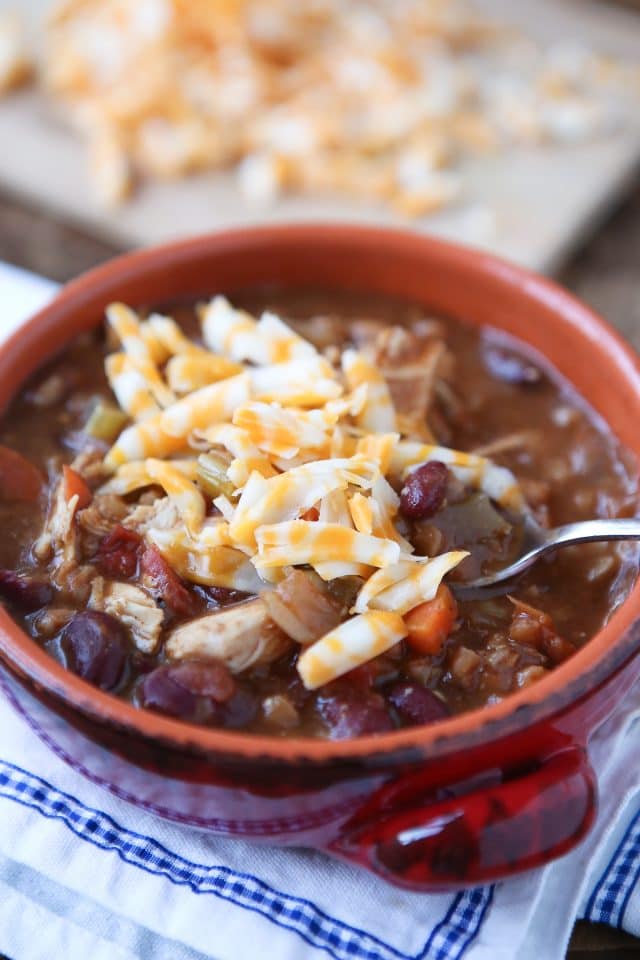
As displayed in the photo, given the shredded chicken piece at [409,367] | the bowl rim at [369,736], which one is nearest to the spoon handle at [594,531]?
the bowl rim at [369,736]

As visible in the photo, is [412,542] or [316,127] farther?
[316,127]

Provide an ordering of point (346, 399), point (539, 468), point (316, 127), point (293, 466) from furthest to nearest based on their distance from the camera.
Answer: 1. point (316, 127)
2. point (539, 468)
3. point (346, 399)
4. point (293, 466)

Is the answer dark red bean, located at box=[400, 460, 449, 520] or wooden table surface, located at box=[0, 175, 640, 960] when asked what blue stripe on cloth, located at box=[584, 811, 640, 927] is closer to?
dark red bean, located at box=[400, 460, 449, 520]

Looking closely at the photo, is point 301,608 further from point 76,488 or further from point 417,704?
point 76,488

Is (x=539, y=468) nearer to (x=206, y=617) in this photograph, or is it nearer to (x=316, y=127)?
(x=206, y=617)

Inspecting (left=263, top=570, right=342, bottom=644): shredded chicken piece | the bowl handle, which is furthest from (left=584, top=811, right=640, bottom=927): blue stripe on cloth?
(left=263, top=570, right=342, bottom=644): shredded chicken piece

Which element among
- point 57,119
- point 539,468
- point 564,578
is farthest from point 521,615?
point 57,119

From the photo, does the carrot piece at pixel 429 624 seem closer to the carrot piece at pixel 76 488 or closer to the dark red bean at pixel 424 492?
the dark red bean at pixel 424 492
